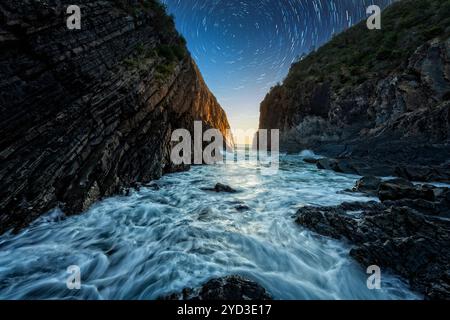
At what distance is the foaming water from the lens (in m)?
4.13

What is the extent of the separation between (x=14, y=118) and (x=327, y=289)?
9.24m

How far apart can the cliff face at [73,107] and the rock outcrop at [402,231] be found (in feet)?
25.7

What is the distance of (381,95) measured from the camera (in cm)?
2541

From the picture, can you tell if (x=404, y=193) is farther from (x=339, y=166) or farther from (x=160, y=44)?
(x=160, y=44)

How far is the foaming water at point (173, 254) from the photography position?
13.6ft

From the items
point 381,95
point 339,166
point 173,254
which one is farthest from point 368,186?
point 381,95

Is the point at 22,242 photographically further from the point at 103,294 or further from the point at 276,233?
the point at 276,233

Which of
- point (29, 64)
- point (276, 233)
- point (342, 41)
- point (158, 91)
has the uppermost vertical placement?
point (342, 41)

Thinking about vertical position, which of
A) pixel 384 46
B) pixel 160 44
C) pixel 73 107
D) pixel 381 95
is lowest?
pixel 73 107

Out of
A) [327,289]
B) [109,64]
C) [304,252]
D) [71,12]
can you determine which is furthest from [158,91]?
[327,289]

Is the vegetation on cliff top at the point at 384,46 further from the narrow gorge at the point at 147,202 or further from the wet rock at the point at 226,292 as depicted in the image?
the wet rock at the point at 226,292

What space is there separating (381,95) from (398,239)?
88.1 ft

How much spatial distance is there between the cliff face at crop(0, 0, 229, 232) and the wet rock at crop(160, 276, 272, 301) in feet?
18.8
